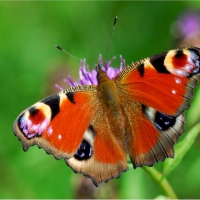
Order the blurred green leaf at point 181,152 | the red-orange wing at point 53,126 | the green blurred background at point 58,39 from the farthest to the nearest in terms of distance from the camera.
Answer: the green blurred background at point 58,39 < the blurred green leaf at point 181,152 < the red-orange wing at point 53,126

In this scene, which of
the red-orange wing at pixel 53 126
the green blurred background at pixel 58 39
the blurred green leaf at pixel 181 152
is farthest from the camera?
the green blurred background at pixel 58 39

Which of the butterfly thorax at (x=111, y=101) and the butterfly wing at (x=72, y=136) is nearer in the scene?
the butterfly wing at (x=72, y=136)

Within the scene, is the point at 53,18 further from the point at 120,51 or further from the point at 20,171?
the point at 20,171

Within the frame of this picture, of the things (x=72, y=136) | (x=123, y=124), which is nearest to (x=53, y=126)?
(x=72, y=136)

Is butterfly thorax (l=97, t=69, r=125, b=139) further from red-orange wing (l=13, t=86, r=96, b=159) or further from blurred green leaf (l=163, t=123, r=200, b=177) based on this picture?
blurred green leaf (l=163, t=123, r=200, b=177)

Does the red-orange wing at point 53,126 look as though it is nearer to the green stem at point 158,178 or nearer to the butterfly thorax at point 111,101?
the butterfly thorax at point 111,101

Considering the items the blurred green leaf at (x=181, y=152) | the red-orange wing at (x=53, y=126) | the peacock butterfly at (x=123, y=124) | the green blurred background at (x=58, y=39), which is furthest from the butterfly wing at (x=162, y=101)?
the green blurred background at (x=58, y=39)

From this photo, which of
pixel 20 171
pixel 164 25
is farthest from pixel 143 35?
pixel 20 171

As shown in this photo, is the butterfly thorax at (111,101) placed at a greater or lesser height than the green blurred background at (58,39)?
greater
